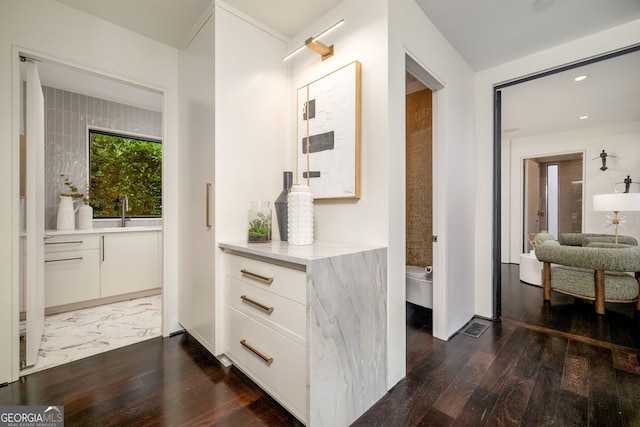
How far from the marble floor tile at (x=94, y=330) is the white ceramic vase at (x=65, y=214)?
983 millimetres

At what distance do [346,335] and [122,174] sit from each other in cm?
393

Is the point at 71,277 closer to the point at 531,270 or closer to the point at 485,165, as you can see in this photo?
the point at 485,165

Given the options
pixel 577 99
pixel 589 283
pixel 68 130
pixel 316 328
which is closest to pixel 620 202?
pixel 589 283

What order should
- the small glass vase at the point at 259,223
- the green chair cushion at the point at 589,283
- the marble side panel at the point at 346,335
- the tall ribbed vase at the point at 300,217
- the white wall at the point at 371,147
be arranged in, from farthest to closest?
the green chair cushion at the point at 589,283, the small glass vase at the point at 259,223, the tall ribbed vase at the point at 300,217, the white wall at the point at 371,147, the marble side panel at the point at 346,335

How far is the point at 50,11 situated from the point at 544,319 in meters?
5.03

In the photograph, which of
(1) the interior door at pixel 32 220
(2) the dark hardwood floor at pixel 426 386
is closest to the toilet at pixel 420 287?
(2) the dark hardwood floor at pixel 426 386

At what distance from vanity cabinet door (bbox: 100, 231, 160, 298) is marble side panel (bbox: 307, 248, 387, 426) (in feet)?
10.0

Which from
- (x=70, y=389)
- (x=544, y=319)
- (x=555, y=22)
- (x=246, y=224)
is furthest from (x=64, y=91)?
(x=544, y=319)

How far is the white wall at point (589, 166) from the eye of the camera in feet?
15.0

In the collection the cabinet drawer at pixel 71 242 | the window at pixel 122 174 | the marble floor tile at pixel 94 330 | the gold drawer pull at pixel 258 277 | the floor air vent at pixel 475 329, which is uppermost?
the window at pixel 122 174

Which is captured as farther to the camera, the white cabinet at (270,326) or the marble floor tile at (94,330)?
the marble floor tile at (94,330)

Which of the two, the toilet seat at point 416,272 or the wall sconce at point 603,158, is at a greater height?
the wall sconce at point 603,158

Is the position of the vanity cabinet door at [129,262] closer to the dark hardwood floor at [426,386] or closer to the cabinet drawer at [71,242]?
the cabinet drawer at [71,242]

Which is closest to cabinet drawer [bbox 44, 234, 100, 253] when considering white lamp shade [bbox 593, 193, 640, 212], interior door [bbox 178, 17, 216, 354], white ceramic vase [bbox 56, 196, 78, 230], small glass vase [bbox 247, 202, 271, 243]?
white ceramic vase [bbox 56, 196, 78, 230]
